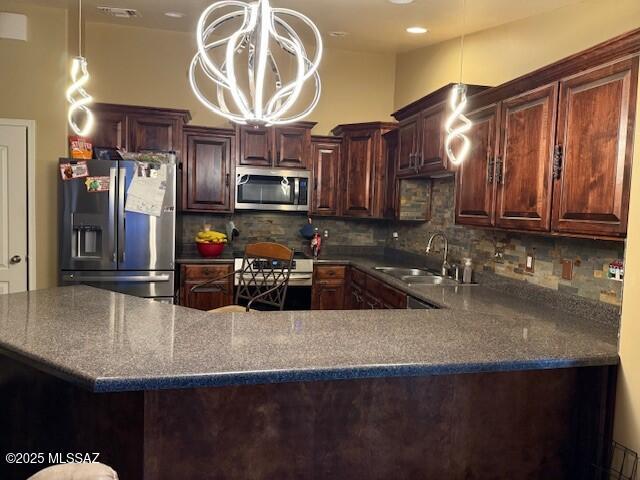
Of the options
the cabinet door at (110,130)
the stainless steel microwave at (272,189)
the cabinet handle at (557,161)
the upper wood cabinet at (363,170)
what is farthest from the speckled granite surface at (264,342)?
the upper wood cabinet at (363,170)

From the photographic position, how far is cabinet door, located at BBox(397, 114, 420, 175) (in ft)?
12.5

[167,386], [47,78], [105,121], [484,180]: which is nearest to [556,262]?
[484,180]

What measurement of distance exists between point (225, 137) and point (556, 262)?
300 cm

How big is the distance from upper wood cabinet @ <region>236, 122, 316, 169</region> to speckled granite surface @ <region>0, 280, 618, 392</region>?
2441 millimetres

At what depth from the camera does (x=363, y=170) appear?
461cm

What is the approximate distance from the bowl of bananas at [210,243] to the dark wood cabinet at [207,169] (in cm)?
24

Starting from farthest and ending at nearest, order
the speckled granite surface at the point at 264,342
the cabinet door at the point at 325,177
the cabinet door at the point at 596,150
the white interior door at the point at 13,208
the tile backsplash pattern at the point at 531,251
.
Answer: the cabinet door at the point at 325,177, the white interior door at the point at 13,208, the tile backsplash pattern at the point at 531,251, the cabinet door at the point at 596,150, the speckled granite surface at the point at 264,342

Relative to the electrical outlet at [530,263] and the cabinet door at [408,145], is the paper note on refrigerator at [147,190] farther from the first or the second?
the electrical outlet at [530,263]

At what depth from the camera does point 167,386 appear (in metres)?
1.35

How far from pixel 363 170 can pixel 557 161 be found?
2.52 metres

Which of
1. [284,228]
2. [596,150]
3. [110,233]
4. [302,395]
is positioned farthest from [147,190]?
[596,150]

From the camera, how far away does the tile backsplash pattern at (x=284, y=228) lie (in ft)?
15.6

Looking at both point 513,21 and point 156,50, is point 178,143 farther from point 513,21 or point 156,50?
point 513,21

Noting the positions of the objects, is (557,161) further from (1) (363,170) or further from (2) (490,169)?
(1) (363,170)
